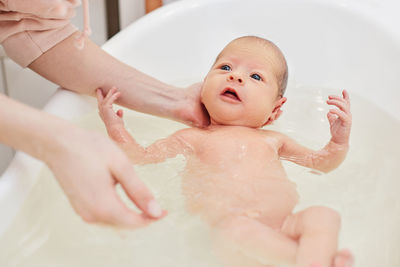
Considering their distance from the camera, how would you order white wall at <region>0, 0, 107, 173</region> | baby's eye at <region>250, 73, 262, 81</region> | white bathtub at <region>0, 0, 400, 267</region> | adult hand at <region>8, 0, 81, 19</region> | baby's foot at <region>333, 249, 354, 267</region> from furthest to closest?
1. white bathtub at <region>0, 0, 400, 267</region>
2. white wall at <region>0, 0, 107, 173</region>
3. baby's eye at <region>250, 73, 262, 81</region>
4. adult hand at <region>8, 0, 81, 19</region>
5. baby's foot at <region>333, 249, 354, 267</region>

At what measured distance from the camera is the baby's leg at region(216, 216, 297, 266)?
101 centimetres

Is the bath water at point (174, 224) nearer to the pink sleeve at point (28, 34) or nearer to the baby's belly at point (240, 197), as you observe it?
the baby's belly at point (240, 197)

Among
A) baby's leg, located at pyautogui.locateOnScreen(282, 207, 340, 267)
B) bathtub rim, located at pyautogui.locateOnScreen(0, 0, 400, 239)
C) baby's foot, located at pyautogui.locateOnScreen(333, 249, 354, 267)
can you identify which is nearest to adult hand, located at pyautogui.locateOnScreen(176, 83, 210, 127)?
bathtub rim, located at pyautogui.locateOnScreen(0, 0, 400, 239)

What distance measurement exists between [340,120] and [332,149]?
0.07 meters

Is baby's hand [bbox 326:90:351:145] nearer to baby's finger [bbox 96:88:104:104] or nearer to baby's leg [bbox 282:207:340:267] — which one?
baby's leg [bbox 282:207:340:267]

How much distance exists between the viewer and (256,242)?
40.5 inches

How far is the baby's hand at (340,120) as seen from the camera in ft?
4.37

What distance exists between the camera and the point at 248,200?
1.15 metres

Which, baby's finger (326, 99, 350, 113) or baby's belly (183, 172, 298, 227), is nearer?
baby's belly (183, 172, 298, 227)

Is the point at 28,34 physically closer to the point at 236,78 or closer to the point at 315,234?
the point at 236,78

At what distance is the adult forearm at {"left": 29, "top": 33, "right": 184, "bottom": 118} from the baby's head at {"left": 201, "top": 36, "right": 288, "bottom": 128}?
0.46ft

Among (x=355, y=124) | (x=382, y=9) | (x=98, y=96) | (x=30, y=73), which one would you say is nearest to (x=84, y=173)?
(x=98, y=96)

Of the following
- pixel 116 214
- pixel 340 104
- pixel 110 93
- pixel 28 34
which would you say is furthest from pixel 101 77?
pixel 116 214

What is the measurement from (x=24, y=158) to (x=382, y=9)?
119 cm
